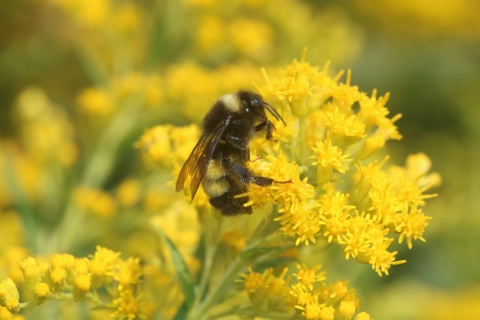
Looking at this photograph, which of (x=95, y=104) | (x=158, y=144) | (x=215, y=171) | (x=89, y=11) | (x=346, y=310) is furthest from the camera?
(x=89, y=11)

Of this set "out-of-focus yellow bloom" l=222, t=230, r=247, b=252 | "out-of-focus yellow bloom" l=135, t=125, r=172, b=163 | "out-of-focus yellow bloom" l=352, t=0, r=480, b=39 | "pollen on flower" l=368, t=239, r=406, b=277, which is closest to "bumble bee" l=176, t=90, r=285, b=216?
"out-of-focus yellow bloom" l=222, t=230, r=247, b=252

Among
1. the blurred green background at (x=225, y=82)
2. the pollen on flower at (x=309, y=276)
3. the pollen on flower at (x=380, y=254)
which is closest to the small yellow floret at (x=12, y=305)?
the pollen on flower at (x=309, y=276)

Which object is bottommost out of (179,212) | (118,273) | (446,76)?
(118,273)

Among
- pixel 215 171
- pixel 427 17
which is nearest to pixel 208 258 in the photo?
pixel 215 171

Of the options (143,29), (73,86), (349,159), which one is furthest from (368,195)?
(73,86)

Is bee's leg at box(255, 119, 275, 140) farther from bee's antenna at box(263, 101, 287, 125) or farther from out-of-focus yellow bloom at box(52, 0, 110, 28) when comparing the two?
out-of-focus yellow bloom at box(52, 0, 110, 28)

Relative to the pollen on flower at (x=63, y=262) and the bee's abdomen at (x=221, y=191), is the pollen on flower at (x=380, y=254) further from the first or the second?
the pollen on flower at (x=63, y=262)

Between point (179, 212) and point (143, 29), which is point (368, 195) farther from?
point (143, 29)

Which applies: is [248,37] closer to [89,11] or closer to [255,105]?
[89,11]
